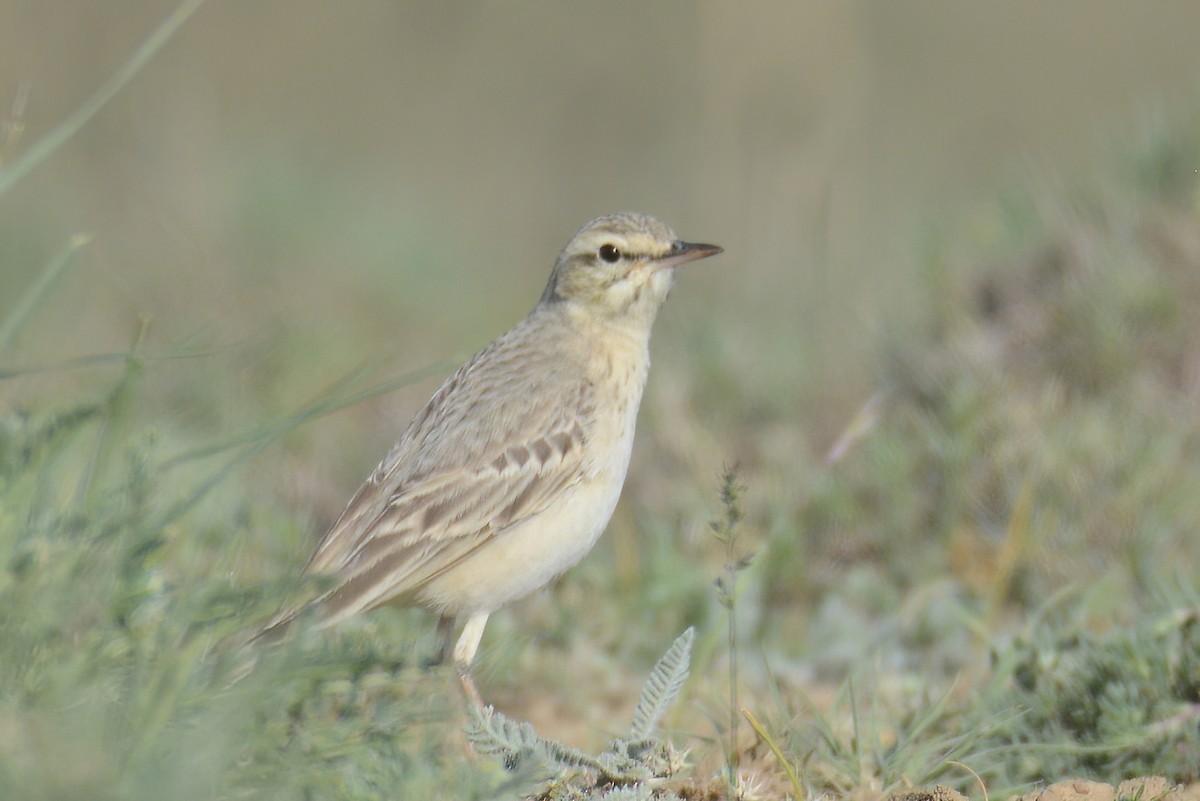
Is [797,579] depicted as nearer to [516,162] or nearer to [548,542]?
[548,542]

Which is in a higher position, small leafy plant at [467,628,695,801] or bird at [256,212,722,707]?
bird at [256,212,722,707]

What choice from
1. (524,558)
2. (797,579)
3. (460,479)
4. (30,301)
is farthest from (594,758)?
(797,579)

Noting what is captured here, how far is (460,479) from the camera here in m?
4.48

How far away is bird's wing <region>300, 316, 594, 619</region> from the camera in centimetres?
421

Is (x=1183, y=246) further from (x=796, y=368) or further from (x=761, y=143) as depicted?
(x=761, y=143)

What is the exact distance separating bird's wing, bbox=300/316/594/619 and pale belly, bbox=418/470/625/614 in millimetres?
37

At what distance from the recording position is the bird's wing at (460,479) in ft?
13.8

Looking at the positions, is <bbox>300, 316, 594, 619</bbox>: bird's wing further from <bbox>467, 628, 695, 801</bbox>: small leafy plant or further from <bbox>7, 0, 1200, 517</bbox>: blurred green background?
<bbox>467, 628, 695, 801</bbox>: small leafy plant

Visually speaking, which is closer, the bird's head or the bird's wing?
the bird's wing

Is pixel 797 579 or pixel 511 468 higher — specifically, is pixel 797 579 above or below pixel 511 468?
below

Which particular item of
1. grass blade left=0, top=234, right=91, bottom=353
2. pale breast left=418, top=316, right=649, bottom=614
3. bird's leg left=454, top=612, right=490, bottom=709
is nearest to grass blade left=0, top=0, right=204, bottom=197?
grass blade left=0, top=234, right=91, bottom=353

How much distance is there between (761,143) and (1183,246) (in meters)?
2.74

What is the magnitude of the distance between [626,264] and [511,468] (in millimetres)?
974

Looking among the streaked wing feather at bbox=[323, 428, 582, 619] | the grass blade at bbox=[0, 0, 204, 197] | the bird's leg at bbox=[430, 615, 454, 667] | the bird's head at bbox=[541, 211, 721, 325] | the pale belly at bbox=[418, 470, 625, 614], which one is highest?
the grass blade at bbox=[0, 0, 204, 197]
